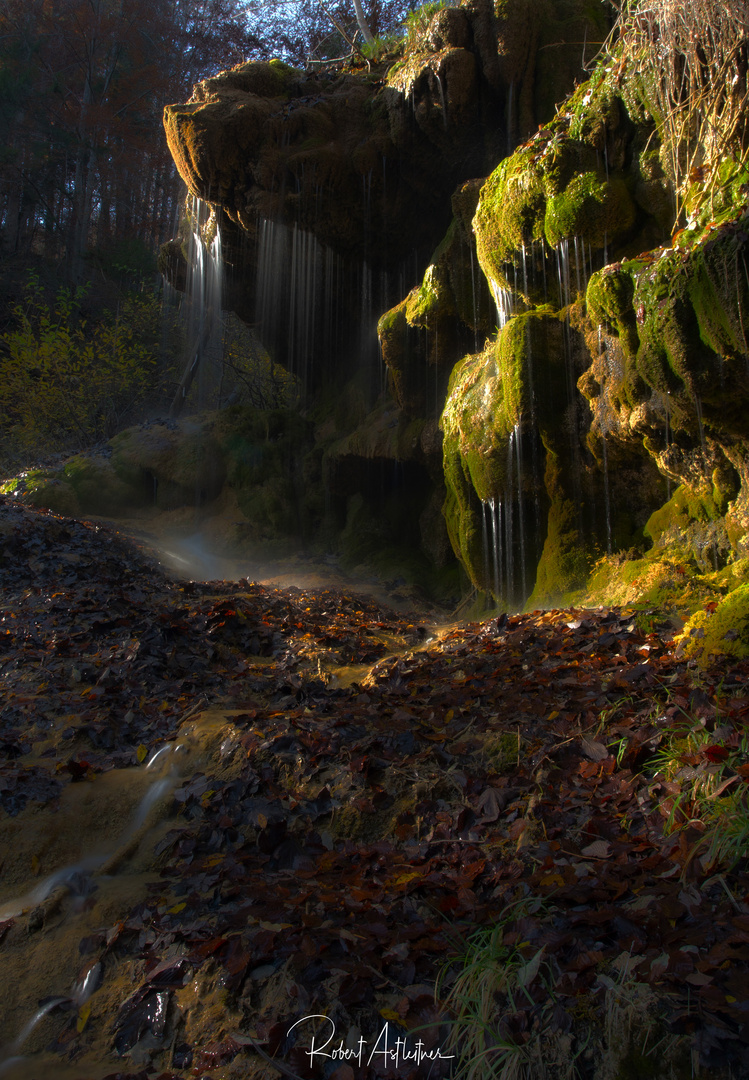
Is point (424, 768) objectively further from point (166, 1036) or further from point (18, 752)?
point (18, 752)

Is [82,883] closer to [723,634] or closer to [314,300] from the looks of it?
[723,634]

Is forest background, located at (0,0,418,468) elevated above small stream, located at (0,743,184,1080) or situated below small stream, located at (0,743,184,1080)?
above

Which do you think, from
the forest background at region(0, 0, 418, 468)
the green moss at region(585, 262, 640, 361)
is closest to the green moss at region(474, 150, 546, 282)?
the green moss at region(585, 262, 640, 361)

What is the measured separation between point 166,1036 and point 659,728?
2.61 meters

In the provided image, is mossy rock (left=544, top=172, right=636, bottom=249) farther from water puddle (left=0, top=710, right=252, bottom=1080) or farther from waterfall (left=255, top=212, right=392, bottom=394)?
waterfall (left=255, top=212, right=392, bottom=394)

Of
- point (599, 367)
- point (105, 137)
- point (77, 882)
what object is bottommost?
point (77, 882)

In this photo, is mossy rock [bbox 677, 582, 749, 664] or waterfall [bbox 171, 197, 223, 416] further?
waterfall [bbox 171, 197, 223, 416]

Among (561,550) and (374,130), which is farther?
(374,130)

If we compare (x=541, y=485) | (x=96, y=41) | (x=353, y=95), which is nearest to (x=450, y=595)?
(x=541, y=485)
